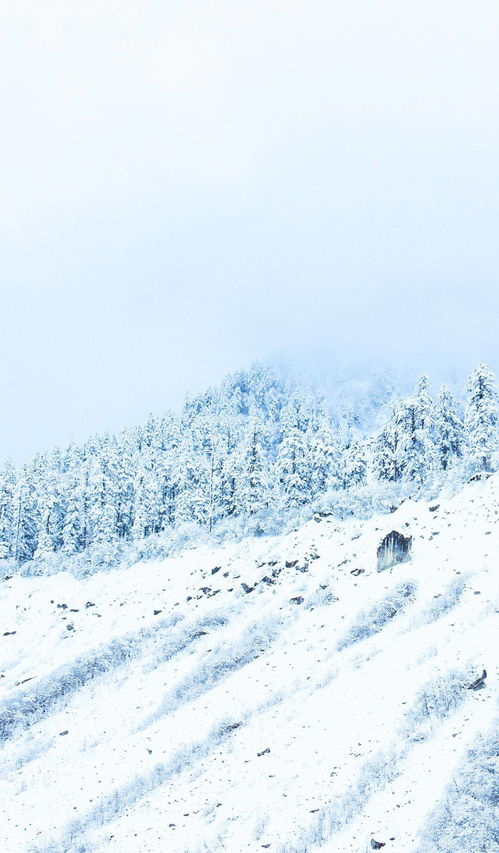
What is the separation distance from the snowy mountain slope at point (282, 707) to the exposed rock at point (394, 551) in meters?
0.49

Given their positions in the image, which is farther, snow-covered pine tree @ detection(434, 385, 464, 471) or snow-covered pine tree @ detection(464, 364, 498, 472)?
snow-covered pine tree @ detection(434, 385, 464, 471)

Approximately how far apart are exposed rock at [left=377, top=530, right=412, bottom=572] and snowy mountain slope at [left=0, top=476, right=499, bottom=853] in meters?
0.49

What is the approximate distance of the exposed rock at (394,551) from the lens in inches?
1094

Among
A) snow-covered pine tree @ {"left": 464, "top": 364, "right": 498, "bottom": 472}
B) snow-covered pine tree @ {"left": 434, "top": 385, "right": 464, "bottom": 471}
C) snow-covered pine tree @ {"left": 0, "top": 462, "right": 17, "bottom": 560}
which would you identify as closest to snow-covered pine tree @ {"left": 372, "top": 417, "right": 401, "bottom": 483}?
snow-covered pine tree @ {"left": 434, "top": 385, "right": 464, "bottom": 471}

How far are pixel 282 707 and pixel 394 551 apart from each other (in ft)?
36.7

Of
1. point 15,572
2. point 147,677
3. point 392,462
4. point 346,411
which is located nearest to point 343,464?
point 392,462

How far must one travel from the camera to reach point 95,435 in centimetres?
12031

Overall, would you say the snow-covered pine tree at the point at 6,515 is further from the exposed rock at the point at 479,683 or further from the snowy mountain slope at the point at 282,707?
the exposed rock at the point at 479,683

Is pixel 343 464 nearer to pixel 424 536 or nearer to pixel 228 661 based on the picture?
pixel 424 536

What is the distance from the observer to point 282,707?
19.2 m

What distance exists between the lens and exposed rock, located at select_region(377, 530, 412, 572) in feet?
91.1

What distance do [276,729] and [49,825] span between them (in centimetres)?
→ 723

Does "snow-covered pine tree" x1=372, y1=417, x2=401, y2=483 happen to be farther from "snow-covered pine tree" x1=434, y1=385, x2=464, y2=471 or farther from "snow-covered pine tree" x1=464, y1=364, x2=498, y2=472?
"snow-covered pine tree" x1=464, y1=364, x2=498, y2=472

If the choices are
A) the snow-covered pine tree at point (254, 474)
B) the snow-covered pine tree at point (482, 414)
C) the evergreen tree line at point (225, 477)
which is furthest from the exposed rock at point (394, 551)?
the snow-covered pine tree at point (254, 474)
